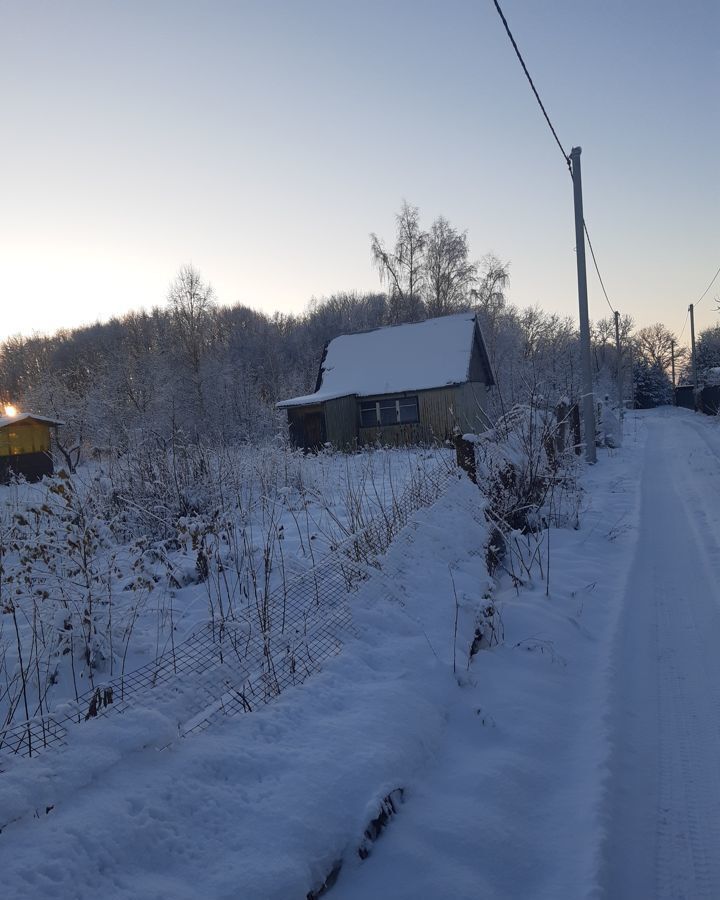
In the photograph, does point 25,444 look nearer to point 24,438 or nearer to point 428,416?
point 24,438

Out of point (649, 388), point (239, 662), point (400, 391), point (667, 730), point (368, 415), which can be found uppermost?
point (649, 388)

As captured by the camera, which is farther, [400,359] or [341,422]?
[400,359]

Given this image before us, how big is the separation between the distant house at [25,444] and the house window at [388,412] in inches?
481

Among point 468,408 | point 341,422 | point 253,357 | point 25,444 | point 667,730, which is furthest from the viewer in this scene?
point 253,357

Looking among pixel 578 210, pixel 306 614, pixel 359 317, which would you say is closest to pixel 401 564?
pixel 306 614

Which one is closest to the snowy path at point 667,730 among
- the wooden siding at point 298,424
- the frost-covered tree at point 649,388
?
the wooden siding at point 298,424

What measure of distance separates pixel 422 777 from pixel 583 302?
11698 millimetres

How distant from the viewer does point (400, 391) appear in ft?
66.5

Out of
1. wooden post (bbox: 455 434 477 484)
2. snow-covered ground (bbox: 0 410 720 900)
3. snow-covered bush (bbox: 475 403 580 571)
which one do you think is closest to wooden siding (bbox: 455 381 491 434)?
snow-covered bush (bbox: 475 403 580 571)

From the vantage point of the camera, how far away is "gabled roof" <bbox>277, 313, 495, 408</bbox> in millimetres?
20312

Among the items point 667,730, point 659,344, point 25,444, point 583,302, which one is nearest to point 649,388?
point 659,344

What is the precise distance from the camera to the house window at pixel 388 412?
67.3 feet

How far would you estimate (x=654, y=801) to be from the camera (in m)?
2.29

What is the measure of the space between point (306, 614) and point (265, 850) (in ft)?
5.42
